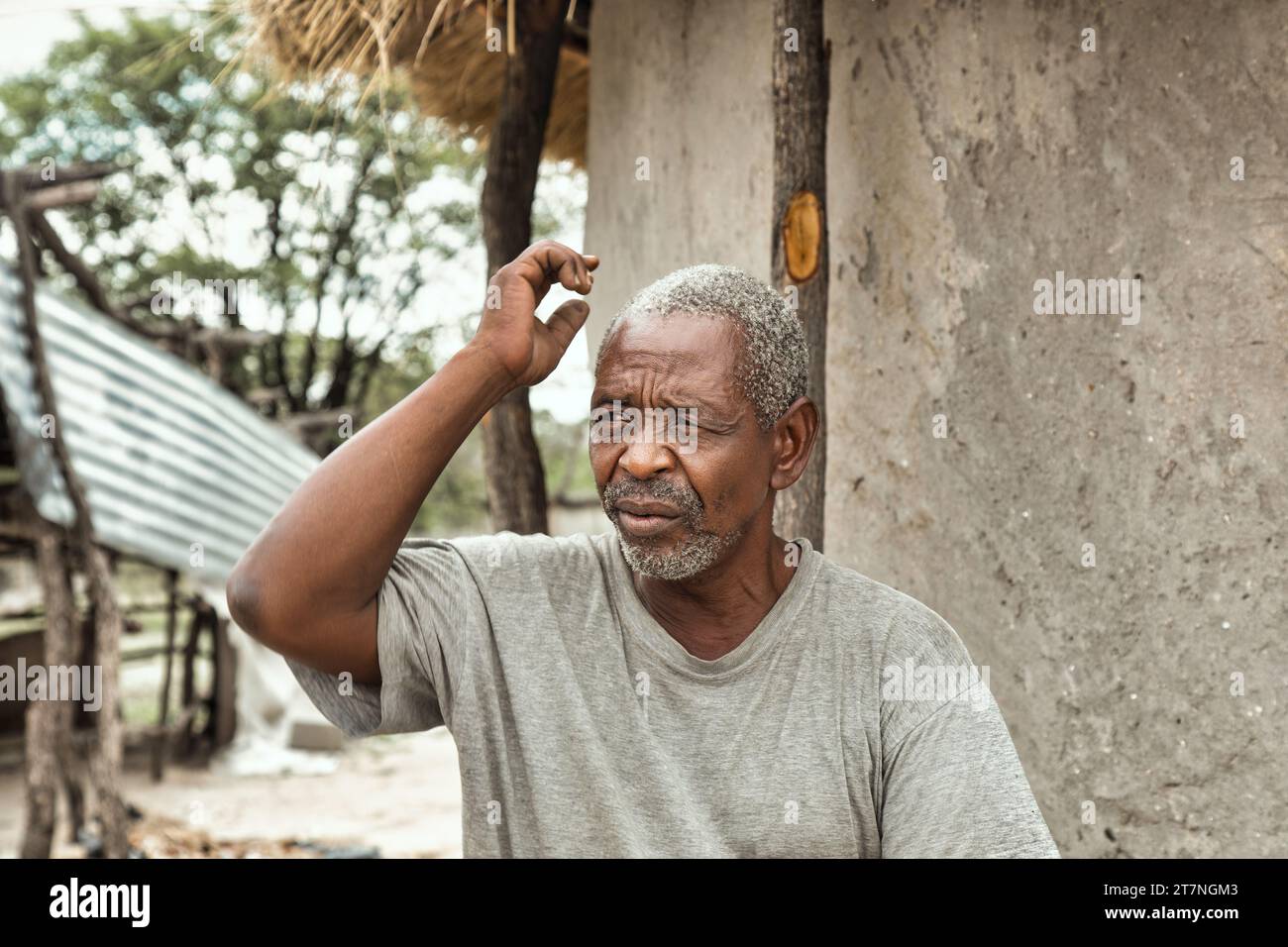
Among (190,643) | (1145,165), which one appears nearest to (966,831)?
(1145,165)

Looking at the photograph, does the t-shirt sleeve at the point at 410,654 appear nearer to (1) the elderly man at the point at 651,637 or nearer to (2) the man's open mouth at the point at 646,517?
(1) the elderly man at the point at 651,637

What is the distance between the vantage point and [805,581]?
198 cm

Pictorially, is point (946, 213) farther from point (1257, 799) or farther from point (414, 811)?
point (414, 811)

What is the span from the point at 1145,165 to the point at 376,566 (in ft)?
5.45

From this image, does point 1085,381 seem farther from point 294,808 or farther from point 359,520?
point 294,808

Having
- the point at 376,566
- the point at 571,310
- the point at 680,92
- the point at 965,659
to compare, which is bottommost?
the point at 965,659

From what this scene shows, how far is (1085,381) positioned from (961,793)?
44.4 inches

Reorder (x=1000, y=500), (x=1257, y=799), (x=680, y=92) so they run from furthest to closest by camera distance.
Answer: (x=680, y=92), (x=1000, y=500), (x=1257, y=799)

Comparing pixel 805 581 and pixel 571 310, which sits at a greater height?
pixel 571 310

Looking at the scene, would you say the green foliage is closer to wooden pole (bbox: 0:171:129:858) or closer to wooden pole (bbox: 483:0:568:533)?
wooden pole (bbox: 0:171:129:858)

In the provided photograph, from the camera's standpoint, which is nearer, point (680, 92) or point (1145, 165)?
point (1145, 165)

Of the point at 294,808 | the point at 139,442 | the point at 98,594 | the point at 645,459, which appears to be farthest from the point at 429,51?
the point at 294,808

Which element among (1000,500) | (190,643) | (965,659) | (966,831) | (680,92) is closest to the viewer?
(966,831)

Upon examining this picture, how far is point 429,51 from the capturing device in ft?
15.9
